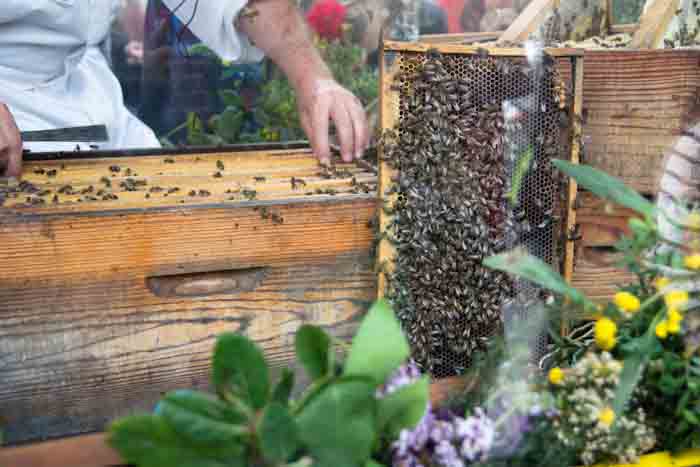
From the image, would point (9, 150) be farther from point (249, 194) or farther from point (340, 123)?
point (340, 123)

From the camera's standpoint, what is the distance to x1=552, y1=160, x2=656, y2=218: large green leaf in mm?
1095

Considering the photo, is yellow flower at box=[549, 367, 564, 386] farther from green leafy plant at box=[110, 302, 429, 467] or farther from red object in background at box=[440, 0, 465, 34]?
red object in background at box=[440, 0, 465, 34]

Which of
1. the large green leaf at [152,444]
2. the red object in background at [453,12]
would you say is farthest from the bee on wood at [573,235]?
the red object in background at [453,12]

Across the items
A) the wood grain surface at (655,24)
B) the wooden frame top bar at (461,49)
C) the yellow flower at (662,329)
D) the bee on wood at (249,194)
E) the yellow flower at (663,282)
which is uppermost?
the wood grain surface at (655,24)

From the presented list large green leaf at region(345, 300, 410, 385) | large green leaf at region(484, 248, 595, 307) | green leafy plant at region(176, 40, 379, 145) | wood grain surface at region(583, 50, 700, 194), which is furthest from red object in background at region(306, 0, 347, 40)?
large green leaf at region(345, 300, 410, 385)

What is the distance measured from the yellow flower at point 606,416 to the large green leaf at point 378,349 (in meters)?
0.29

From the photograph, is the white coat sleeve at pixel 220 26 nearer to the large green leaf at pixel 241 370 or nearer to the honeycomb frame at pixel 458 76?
the honeycomb frame at pixel 458 76

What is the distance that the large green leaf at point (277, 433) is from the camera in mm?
818

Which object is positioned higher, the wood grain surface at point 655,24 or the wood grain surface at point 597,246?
the wood grain surface at point 655,24

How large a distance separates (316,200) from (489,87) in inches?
16.5

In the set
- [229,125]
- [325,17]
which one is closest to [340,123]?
[229,125]

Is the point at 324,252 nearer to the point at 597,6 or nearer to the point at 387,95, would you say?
the point at 387,95

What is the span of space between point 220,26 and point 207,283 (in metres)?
1.29

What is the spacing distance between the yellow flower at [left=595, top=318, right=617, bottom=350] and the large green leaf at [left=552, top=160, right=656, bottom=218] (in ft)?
0.54
